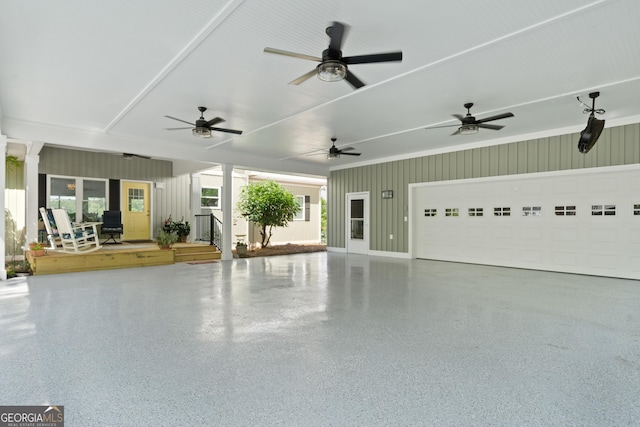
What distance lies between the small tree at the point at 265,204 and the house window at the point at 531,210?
21.9 ft

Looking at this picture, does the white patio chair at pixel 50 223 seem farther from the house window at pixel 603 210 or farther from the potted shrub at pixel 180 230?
the house window at pixel 603 210

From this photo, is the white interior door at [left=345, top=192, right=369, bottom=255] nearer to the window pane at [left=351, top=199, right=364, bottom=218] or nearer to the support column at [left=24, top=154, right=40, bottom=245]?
the window pane at [left=351, top=199, right=364, bottom=218]

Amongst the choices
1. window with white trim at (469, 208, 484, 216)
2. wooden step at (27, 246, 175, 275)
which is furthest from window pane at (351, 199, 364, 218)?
wooden step at (27, 246, 175, 275)

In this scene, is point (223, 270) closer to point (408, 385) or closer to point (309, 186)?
point (408, 385)

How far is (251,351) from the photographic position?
290 centimetres

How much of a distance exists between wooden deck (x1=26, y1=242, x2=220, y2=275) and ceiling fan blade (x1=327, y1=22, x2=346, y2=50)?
671cm

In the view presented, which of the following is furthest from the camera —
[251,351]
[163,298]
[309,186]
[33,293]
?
[309,186]

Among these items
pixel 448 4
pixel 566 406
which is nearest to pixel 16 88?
pixel 448 4

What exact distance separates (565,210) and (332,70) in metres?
6.14

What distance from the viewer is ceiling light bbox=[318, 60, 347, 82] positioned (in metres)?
3.33

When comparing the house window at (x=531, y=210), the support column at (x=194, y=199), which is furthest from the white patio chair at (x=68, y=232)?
the house window at (x=531, y=210)

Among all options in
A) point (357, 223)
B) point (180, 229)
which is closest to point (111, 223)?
point (180, 229)

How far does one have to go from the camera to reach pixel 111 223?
9859 mm

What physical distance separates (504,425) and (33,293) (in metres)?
6.12
